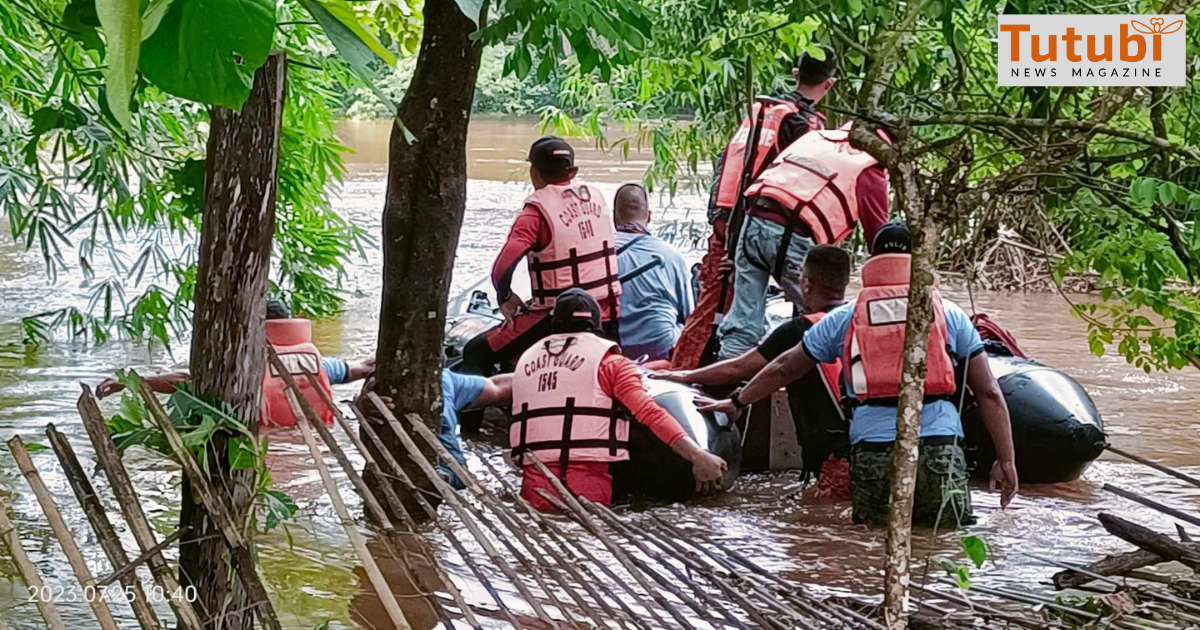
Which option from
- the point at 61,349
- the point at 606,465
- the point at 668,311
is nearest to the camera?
the point at 606,465

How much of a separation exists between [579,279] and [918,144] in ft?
11.3

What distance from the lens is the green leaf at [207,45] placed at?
0.80 metres

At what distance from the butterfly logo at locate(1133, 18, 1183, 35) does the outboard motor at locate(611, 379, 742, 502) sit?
2428 mm

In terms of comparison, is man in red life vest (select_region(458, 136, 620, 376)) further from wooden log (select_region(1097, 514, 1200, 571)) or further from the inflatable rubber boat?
wooden log (select_region(1097, 514, 1200, 571))

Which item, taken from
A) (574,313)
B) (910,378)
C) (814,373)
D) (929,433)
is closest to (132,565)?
(910,378)

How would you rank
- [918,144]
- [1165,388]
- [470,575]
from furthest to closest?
[1165,388], [470,575], [918,144]

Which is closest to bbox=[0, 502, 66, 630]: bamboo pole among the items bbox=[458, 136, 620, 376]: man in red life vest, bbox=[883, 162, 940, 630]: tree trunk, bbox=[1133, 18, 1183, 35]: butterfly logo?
bbox=[883, 162, 940, 630]: tree trunk

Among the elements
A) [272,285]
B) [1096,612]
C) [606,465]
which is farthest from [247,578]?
[272,285]

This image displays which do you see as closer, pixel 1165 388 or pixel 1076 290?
pixel 1165 388

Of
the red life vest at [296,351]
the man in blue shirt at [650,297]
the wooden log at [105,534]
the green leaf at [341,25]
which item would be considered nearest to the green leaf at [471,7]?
the green leaf at [341,25]

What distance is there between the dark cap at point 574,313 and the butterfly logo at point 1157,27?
90.8 inches

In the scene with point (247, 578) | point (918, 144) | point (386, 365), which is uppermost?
point (918, 144)

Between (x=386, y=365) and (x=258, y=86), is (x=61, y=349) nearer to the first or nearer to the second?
(x=386, y=365)

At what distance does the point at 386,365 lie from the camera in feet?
14.8
